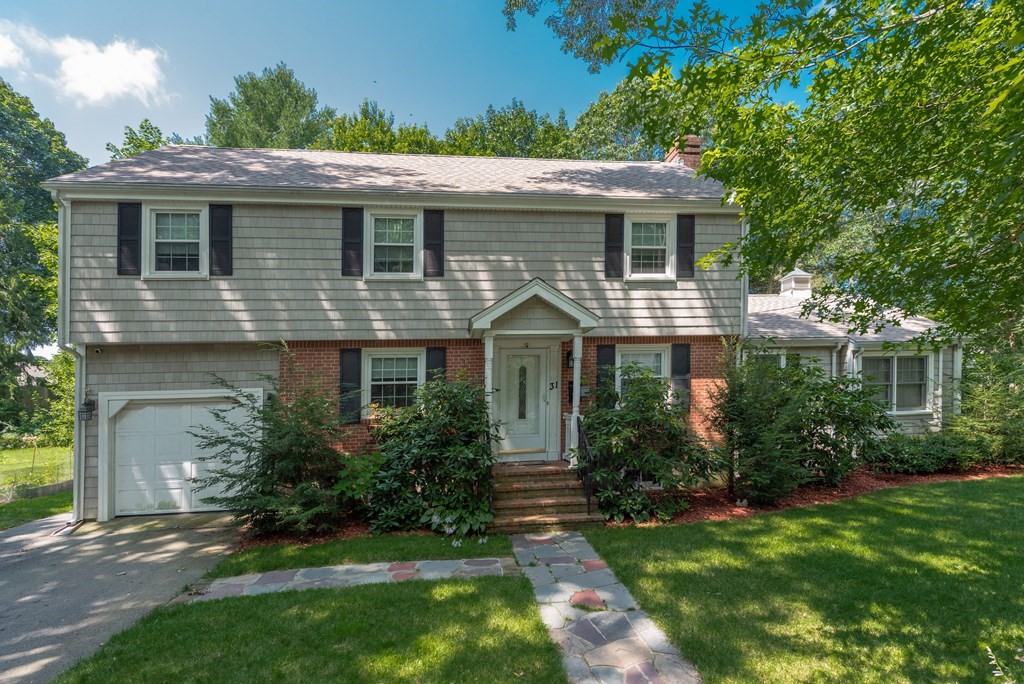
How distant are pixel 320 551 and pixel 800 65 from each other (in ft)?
26.8

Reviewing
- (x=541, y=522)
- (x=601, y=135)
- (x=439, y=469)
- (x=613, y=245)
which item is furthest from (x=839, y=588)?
(x=601, y=135)

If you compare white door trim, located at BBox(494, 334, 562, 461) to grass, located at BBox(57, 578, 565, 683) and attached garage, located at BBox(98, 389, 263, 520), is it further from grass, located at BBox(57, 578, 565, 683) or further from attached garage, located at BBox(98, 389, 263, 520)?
attached garage, located at BBox(98, 389, 263, 520)

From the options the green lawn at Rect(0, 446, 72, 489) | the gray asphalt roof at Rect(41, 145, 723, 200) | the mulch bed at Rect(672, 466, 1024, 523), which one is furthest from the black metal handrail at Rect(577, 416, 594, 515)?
the green lawn at Rect(0, 446, 72, 489)

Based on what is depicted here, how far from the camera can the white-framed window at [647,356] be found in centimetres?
863

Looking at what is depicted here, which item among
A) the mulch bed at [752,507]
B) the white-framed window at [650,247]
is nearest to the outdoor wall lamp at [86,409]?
the mulch bed at [752,507]

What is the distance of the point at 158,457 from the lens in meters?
7.81

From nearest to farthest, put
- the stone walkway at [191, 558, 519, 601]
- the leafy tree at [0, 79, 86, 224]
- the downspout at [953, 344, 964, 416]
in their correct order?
1. the stone walkway at [191, 558, 519, 601]
2. the downspout at [953, 344, 964, 416]
3. the leafy tree at [0, 79, 86, 224]

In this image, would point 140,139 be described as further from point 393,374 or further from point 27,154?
point 393,374

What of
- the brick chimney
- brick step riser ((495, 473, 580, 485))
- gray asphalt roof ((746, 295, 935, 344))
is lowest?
brick step riser ((495, 473, 580, 485))

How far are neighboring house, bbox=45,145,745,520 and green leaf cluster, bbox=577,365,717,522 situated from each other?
85cm

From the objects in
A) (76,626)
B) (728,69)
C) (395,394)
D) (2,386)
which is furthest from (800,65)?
(2,386)

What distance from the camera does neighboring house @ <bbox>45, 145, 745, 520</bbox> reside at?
24.4 ft

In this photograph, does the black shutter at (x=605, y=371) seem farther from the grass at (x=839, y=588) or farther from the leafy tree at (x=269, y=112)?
the leafy tree at (x=269, y=112)

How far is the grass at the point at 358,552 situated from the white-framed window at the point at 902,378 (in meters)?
10.1
